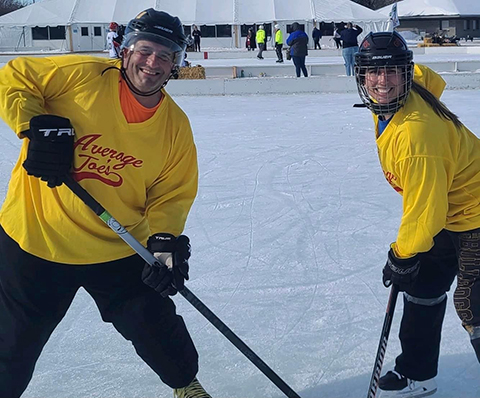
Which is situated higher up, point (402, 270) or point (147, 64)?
point (147, 64)

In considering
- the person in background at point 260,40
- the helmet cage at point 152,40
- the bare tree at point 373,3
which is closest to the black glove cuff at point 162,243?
the helmet cage at point 152,40

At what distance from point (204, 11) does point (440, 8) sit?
63.0ft

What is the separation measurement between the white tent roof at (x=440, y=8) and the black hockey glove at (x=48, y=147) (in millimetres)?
40901

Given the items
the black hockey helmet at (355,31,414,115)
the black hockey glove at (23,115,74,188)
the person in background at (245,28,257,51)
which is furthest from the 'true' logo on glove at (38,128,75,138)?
the person in background at (245,28,257,51)

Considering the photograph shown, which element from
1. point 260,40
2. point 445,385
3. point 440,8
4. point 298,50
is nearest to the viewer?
point 445,385

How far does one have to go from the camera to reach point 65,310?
181 cm

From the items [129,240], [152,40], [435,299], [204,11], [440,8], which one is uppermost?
[440,8]

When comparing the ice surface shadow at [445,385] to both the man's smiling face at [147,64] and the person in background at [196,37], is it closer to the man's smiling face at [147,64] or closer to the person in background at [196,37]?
the man's smiling face at [147,64]

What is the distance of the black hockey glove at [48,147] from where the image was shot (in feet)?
5.18

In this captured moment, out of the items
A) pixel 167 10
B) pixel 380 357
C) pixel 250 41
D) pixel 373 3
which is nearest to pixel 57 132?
pixel 380 357

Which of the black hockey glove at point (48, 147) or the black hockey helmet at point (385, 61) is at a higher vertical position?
the black hockey helmet at point (385, 61)

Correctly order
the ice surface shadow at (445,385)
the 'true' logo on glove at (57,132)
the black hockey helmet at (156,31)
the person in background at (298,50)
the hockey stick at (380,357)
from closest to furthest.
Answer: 1. the 'true' logo on glove at (57,132)
2. the black hockey helmet at (156,31)
3. the hockey stick at (380,357)
4. the ice surface shadow at (445,385)
5. the person in background at (298,50)

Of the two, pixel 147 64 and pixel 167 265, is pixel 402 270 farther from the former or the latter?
pixel 147 64

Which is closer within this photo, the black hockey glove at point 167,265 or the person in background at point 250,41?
the black hockey glove at point 167,265
